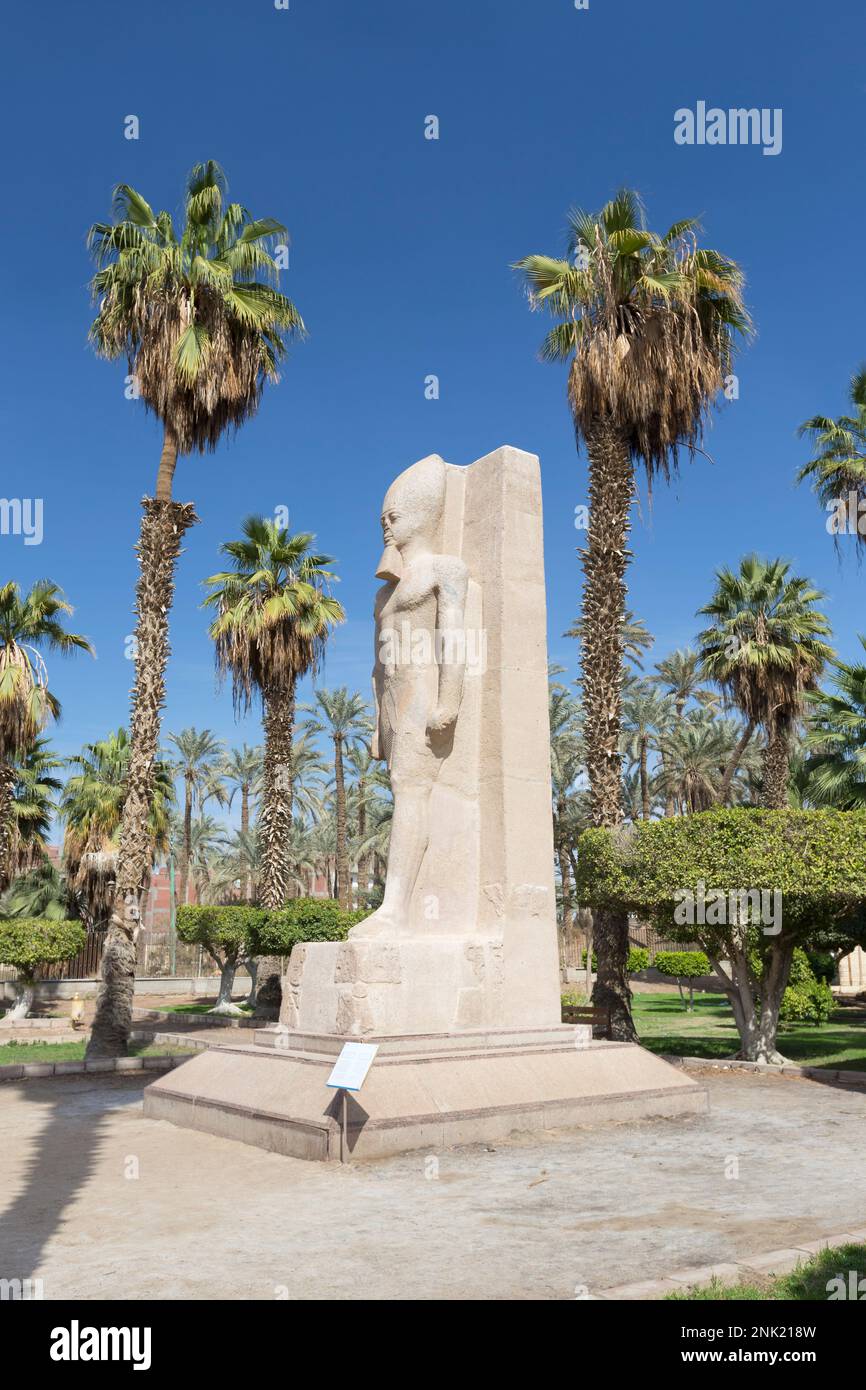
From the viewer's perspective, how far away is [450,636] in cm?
958

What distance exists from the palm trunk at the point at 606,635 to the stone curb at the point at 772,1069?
1431mm

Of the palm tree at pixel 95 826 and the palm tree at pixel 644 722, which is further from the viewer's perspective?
the palm tree at pixel 644 722

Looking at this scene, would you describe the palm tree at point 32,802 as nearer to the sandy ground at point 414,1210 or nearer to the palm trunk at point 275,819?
the palm trunk at point 275,819

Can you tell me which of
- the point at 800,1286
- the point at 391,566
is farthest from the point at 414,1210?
the point at 391,566

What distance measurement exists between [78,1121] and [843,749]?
51.4 feet

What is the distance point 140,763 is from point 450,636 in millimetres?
7748

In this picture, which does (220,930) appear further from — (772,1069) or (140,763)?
(772,1069)

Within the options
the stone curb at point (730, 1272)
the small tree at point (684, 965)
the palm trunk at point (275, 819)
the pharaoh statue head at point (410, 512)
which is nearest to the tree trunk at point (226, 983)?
the palm trunk at point (275, 819)

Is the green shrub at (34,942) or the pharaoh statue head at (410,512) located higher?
the pharaoh statue head at (410,512)

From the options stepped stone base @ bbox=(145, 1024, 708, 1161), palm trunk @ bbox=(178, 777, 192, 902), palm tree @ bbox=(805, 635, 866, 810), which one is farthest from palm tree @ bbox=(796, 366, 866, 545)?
palm trunk @ bbox=(178, 777, 192, 902)

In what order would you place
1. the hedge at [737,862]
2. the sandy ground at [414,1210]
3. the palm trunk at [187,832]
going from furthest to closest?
the palm trunk at [187,832], the hedge at [737,862], the sandy ground at [414,1210]

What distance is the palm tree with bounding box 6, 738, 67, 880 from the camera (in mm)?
26938

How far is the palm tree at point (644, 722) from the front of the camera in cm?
4475
